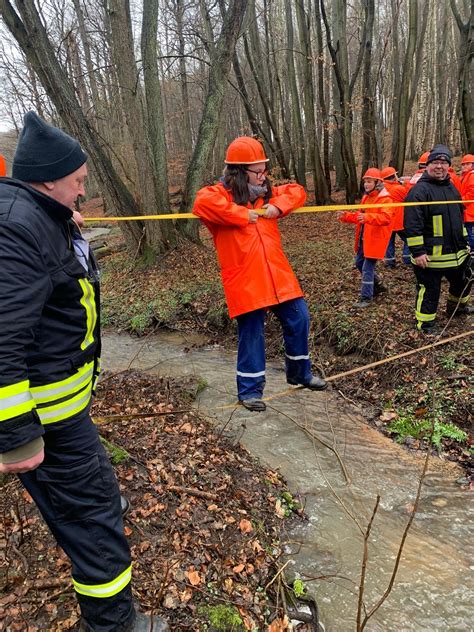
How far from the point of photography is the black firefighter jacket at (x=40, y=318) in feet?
5.05

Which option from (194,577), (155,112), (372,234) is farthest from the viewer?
(155,112)

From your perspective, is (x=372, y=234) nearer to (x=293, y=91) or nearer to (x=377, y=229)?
(x=377, y=229)

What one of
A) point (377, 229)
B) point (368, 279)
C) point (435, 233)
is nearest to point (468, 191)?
point (377, 229)

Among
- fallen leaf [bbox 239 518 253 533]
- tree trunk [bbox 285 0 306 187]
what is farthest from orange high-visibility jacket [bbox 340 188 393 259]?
tree trunk [bbox 285 0 306 187]

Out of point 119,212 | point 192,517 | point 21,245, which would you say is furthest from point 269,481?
point 119,212

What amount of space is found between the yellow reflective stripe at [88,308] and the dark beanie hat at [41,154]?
0.48m

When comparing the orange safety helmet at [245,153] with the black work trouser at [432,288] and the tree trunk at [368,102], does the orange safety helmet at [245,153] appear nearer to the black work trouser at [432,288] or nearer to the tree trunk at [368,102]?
the black work trouser at [432,288]

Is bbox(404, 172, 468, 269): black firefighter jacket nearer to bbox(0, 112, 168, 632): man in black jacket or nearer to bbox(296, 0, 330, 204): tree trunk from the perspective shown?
bbox(0, 112, 168, 632): man in black jacket

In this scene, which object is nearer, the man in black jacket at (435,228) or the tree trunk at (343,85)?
the man in black jacket at (435,228)

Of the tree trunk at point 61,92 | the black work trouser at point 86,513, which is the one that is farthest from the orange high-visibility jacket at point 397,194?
the black work trouser at point 86,513

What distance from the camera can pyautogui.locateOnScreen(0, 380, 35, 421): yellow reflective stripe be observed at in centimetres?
151

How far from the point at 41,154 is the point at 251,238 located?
222cm

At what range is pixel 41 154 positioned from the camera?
1.87m

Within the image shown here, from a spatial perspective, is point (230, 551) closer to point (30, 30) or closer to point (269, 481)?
point (269, 481)
